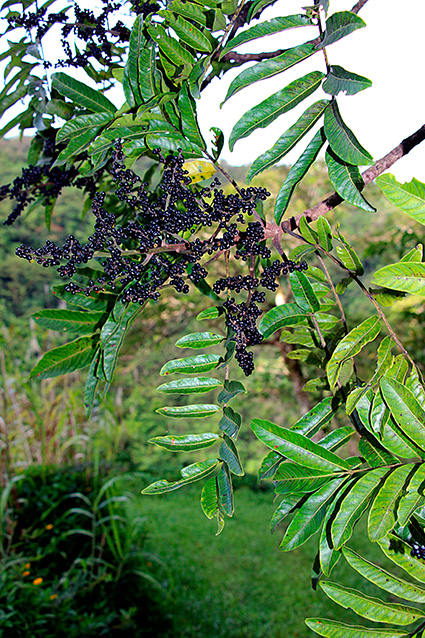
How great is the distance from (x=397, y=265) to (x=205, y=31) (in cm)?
52

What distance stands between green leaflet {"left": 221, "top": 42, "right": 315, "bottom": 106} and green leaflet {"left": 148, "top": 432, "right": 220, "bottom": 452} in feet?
1.53

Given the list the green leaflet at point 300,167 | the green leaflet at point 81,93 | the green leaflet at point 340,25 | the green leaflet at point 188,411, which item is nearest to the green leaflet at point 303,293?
the green leaflet at point 300,167

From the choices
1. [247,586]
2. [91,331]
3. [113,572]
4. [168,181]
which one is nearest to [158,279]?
[168,181]

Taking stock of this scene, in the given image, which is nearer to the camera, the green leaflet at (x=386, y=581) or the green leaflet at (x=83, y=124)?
the green leaflet at (x=386, y=581)

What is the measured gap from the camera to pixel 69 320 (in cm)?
88

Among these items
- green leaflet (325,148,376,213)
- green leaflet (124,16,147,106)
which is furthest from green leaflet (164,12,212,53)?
green leaflet (325,148,376,213)

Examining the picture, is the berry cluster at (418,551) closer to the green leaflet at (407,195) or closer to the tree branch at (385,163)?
the green leaflet at (407,195)

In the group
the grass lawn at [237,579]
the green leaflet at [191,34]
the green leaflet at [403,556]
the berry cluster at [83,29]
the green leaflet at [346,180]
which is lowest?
the grass lawn at [237,579]

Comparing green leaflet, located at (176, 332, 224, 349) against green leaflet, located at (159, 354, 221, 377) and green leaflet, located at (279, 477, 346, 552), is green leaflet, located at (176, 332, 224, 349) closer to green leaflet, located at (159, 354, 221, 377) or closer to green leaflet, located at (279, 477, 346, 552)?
green leaflet, located at (159, 354, 221, 377)

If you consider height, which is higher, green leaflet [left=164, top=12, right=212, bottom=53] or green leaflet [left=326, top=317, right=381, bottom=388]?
green leaflet [left=164, top=12, right=212, bottom=53]

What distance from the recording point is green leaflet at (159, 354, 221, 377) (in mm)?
718

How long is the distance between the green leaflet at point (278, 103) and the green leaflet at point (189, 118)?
0.13 meters

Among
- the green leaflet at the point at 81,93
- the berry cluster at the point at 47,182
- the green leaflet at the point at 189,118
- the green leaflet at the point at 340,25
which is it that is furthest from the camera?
the berry cluster at the point at 47,182

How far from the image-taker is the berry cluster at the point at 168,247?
678 millimetres
